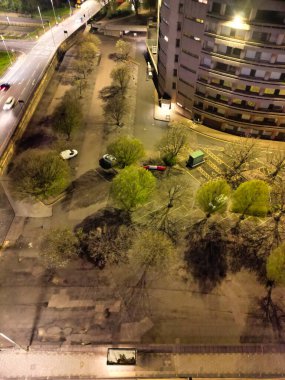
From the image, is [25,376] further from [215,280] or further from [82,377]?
[215,280]

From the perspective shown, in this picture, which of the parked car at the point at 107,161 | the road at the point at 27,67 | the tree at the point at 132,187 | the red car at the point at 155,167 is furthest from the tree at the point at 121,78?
the tree at the point at 132,187

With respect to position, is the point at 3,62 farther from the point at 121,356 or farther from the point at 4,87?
the point at 121,356

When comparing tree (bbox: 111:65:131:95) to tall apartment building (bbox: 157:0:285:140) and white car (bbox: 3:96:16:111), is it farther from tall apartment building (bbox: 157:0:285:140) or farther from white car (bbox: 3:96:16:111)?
white car (bbox: 3:96:16:111)

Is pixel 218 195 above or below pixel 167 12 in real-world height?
below

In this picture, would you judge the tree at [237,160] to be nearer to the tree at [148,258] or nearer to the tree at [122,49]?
the tree at [148,258]

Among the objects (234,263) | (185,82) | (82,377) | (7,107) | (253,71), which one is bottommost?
(82,377)

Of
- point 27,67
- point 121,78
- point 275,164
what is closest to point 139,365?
point 275,164

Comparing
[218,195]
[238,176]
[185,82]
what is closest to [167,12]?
[185,82]
